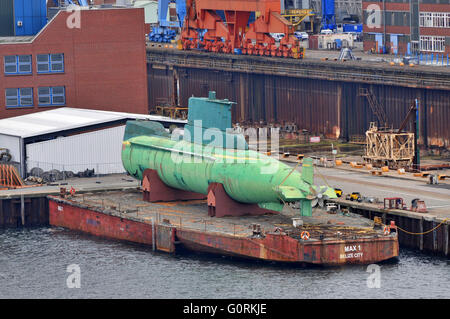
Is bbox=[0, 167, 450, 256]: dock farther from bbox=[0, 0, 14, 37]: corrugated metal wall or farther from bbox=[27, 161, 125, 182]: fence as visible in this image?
bbox=[0, 0, 14, 37]: corrugated metal wall

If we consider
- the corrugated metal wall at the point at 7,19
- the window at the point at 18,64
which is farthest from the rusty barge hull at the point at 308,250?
the corrugated metal wall at the point at 7,19

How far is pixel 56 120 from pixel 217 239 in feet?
95.9

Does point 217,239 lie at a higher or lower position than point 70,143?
lower

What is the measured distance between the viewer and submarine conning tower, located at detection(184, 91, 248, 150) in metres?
85.9

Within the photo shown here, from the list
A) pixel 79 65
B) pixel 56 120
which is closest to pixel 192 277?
pixel 56 120

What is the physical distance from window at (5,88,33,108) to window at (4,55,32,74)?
5.56 feet

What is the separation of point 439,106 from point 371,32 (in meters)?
39.3

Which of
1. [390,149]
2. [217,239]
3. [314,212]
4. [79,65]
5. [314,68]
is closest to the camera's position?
[217,239]

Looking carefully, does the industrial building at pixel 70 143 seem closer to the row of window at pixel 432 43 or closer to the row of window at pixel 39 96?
the row of window at pixel 39 96

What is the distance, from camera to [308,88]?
129 metres

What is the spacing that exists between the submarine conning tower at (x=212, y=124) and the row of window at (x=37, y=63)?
84.1 feet

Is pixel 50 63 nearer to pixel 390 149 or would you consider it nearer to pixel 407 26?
pixel 390 149
